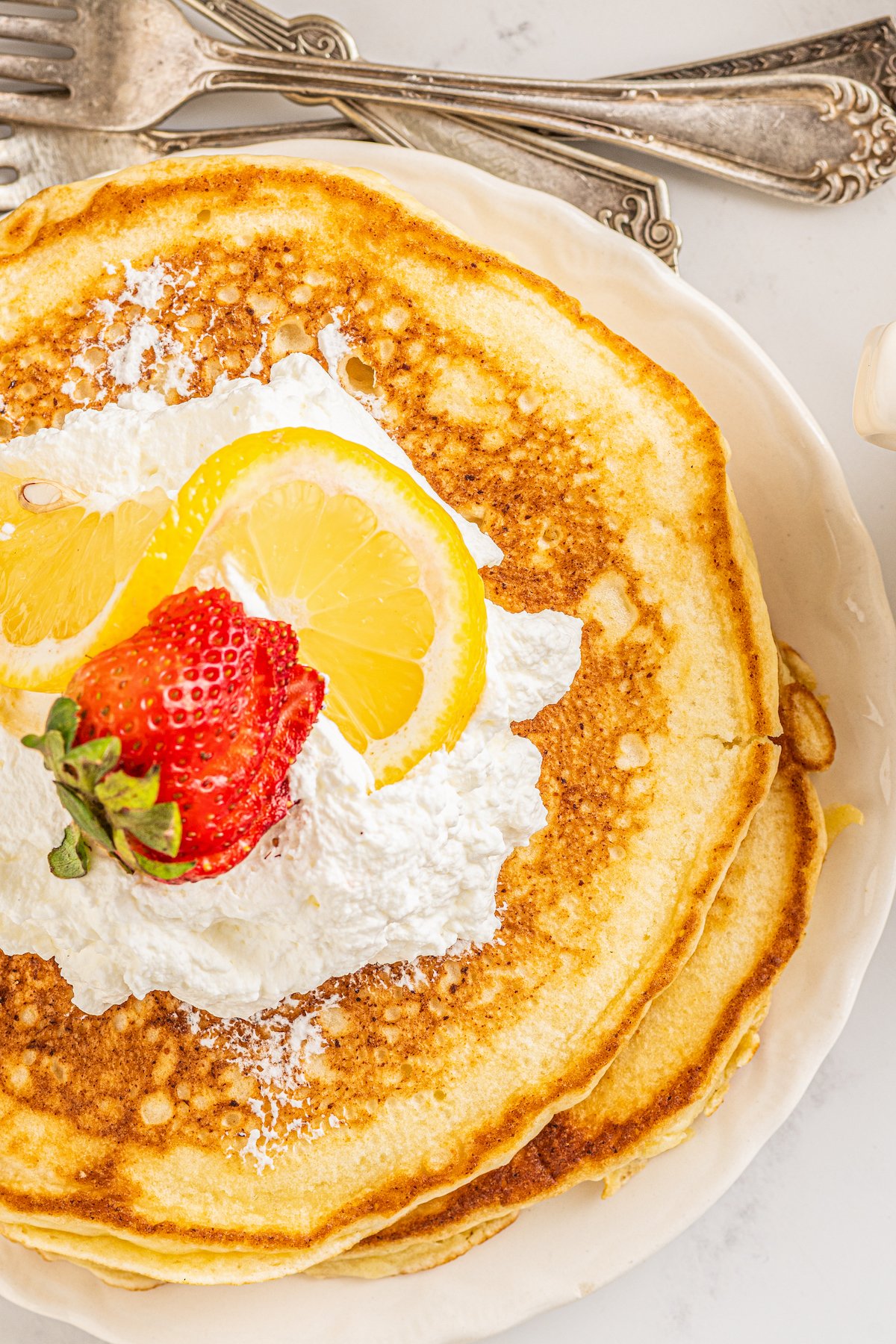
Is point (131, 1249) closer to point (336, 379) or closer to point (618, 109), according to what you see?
point (336, 379)

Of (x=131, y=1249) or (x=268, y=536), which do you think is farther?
(x=131, y=1249)

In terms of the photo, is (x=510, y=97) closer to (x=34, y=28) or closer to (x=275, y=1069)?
(x=34, y=28)

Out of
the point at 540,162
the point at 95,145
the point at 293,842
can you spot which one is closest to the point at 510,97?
the point at 540,162

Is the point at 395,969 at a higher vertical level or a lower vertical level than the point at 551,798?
lower

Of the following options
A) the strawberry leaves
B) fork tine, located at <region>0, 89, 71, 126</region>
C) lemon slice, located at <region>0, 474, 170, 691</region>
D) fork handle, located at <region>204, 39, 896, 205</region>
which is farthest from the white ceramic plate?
the strawberry leaves

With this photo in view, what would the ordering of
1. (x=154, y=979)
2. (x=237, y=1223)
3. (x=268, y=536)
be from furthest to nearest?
(x=237, y=1223)
(x=154, y=979)
(x=268, y=536)

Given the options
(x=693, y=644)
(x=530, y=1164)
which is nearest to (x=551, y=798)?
(x=693, y=644)

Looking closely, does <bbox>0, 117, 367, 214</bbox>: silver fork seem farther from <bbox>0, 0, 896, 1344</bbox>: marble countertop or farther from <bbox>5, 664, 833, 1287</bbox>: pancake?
<bbox>5, 664, 833, 1287</bbox>: pancake
